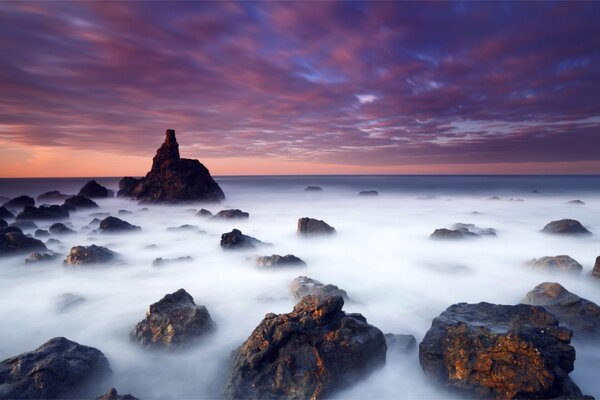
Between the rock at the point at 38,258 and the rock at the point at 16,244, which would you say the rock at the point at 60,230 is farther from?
the rock at the point at 38,258

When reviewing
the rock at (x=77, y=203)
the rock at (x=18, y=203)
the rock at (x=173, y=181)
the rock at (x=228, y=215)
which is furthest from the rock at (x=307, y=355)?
the rock at (x=18, y=203)

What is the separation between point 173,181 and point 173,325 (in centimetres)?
2953

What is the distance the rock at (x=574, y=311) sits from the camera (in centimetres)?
595

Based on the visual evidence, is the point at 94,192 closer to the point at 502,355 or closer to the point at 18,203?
the point at 18,203

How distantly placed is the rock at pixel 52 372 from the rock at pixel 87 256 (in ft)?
20.7

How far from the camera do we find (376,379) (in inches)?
204

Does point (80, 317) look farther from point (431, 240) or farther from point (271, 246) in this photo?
point (431, 240)

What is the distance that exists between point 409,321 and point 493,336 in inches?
116

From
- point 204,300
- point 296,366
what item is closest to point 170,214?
point 204,300

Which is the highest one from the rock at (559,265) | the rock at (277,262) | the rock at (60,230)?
the rock at (559,265)

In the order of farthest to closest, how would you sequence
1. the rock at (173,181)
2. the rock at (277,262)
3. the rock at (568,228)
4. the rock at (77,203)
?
the rock at (173,181) → the rock at (77,203) → the rock at (568,228) → the rock at (277,262)

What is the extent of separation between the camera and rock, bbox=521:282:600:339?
595 cm

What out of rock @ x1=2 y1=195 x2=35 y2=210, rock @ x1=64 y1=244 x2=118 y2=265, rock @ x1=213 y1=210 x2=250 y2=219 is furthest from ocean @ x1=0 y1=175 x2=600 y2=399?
rock @ x1=2 y1=195 x2=35 y2=210

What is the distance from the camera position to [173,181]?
3359 cm
